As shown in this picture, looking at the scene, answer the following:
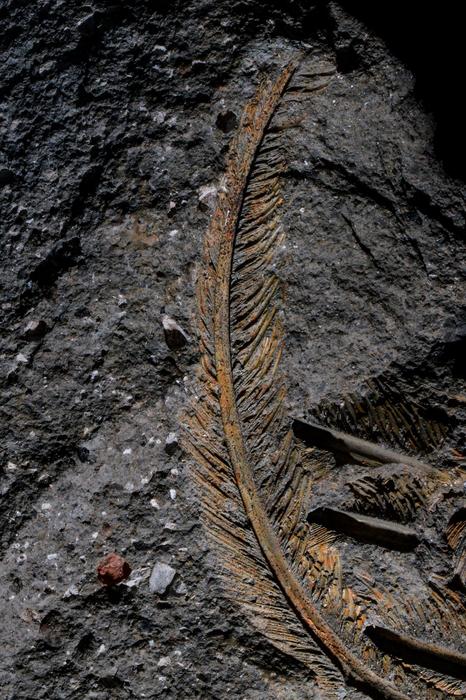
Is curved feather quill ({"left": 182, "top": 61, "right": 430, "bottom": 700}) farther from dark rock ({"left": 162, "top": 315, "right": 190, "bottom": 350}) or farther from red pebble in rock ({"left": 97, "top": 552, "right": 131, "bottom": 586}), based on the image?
red pebble in rock ({"left": 97, "top": 552, "right": 131, "bottom": 586})

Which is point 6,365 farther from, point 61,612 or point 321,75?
point 321,75

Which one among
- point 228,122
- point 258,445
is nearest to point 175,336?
point 258,445

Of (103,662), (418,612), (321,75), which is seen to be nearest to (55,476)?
(103,662)

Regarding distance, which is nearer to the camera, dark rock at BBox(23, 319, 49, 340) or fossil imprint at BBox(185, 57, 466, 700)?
fossil imprint at BBox(185, 57, 466, 700)

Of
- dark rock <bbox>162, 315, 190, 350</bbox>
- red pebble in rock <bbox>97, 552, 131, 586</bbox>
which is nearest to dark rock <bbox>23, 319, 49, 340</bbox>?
dark rock <bbox>162, 315, 190, 350</bbox>

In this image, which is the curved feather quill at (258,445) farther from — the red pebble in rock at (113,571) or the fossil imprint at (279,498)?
the red pebble in rock at (113,571)

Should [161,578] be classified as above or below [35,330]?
below

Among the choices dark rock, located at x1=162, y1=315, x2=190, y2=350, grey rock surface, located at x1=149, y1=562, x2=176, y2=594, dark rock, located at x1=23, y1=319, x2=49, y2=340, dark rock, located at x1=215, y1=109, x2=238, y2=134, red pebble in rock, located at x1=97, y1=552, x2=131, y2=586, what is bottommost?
grey rock surface, located at x1=149, y1=562, x2=176, y2=594

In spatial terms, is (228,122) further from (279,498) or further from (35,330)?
(279,498)
